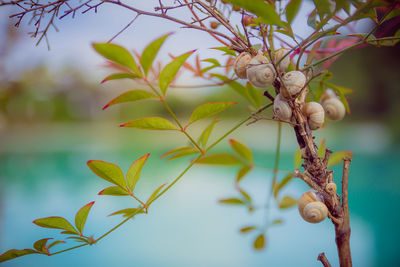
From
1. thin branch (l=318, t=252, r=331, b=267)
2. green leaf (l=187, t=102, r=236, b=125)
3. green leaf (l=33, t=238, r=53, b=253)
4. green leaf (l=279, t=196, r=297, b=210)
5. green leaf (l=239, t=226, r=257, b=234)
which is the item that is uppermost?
green leaf (l=187, t=102, r=236, b=125)

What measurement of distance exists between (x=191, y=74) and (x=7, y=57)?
2916mm

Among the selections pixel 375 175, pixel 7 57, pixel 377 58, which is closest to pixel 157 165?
pixel 7 57

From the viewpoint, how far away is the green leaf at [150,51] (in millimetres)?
213

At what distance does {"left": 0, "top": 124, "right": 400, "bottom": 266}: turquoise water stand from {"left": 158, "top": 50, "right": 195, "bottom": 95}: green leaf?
4.34ft

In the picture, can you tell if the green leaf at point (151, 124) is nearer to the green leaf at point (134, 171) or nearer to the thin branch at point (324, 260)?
the green leaf at point (134, 171)

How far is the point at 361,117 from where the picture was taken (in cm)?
814

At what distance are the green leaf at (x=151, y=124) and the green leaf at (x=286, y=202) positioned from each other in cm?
25

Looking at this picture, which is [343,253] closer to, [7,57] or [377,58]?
[7,57]

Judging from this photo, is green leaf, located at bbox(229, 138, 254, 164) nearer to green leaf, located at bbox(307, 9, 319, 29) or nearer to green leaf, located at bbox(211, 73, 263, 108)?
green leaf, located at bbox(211, 73, 263, 108)

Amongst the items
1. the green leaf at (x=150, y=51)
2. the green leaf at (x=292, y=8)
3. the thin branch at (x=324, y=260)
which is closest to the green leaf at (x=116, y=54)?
the green leaf at (x=150, y=51)

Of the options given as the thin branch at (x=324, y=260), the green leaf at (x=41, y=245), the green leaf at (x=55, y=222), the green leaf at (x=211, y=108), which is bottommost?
the thin branch at (x=324, y=260)

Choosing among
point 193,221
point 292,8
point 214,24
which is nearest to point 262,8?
point 292,8

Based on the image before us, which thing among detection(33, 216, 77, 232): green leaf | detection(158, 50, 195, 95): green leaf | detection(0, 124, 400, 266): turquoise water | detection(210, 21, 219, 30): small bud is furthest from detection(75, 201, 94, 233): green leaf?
detection(0, 124, 400, 266): turquoise water

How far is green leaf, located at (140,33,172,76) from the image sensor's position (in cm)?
21
